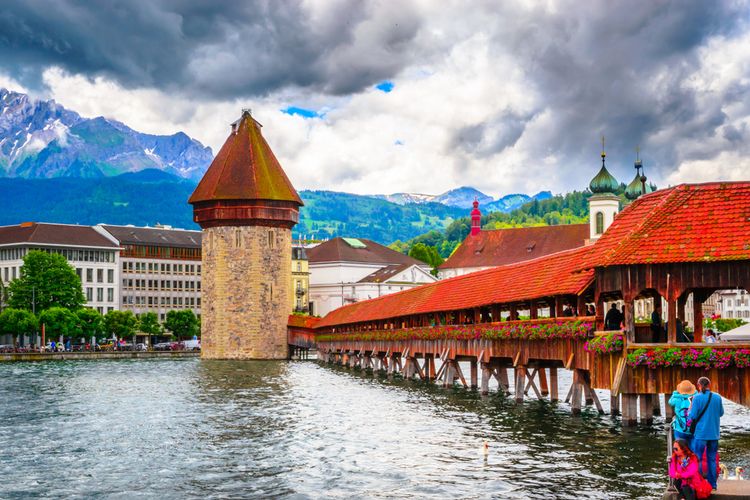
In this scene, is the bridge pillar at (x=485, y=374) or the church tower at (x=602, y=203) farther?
the church tower at (x=602, y=203)

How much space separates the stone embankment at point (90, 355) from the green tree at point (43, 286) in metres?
12.4

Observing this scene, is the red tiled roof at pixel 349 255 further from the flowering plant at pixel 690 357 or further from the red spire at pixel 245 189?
the flowering plant at pixel 690 357

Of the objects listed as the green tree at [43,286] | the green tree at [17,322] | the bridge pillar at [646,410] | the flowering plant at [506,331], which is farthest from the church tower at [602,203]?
the bridge pillar at [646,410]

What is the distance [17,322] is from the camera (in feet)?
301

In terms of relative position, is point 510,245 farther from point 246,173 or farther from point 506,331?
point 506,331

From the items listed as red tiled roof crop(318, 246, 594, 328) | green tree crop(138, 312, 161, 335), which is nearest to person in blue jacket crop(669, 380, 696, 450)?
red tiled roof crop(318, 246, 594, 328)

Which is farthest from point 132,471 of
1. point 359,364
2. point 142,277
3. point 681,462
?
point 142,277

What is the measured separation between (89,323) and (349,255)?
135 feet

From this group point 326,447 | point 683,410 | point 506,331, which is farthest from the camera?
point 506,331

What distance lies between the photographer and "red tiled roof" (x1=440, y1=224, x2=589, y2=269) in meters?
129

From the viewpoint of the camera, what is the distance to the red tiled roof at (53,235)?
112 meters

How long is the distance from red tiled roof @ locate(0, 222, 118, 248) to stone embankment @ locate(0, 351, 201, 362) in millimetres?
23806

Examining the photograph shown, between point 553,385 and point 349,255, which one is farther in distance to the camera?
point 349,255

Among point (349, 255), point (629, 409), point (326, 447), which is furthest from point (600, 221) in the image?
point (326, 447)
